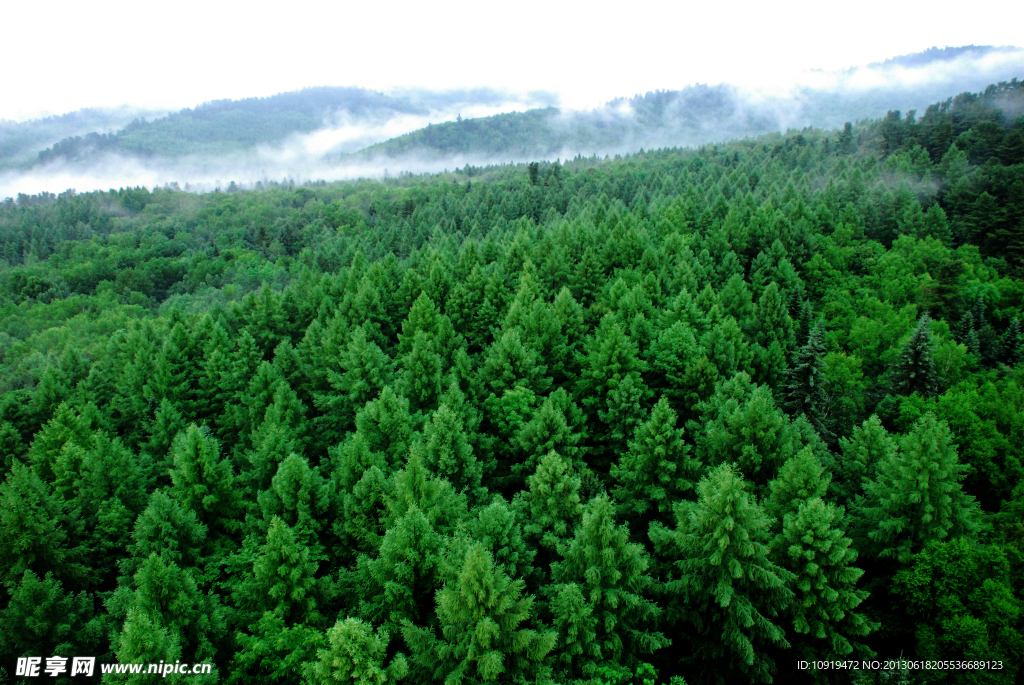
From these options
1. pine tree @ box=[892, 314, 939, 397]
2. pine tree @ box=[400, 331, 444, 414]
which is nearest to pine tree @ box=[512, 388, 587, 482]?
pine tree @ box=[400, 331, 444, 414]

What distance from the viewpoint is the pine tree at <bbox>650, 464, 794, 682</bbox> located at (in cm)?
2273

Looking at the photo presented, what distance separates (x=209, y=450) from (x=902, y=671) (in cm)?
3512

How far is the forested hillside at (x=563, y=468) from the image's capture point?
75.5 ft

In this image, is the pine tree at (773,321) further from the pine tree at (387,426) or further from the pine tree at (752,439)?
the pine tree at (387,426)

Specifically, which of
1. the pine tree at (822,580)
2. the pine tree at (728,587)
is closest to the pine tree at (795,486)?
the pine tree at (728,587)

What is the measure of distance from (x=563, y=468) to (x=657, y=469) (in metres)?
6.70

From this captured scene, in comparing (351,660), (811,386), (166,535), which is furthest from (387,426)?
(811,386)

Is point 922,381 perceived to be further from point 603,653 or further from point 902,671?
point 603,653

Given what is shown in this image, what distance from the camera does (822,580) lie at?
75.4 feet

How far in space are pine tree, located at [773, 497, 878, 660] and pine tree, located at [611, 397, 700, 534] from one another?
7.03m

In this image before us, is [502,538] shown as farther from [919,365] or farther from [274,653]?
[919,365]

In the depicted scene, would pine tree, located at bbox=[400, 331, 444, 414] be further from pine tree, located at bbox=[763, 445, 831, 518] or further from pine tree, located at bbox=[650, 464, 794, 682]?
pine tree, located at bbox=[763, 445, 831, 518]

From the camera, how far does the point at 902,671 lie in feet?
68.9

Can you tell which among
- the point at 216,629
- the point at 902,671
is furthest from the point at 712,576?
the point at 216,629
